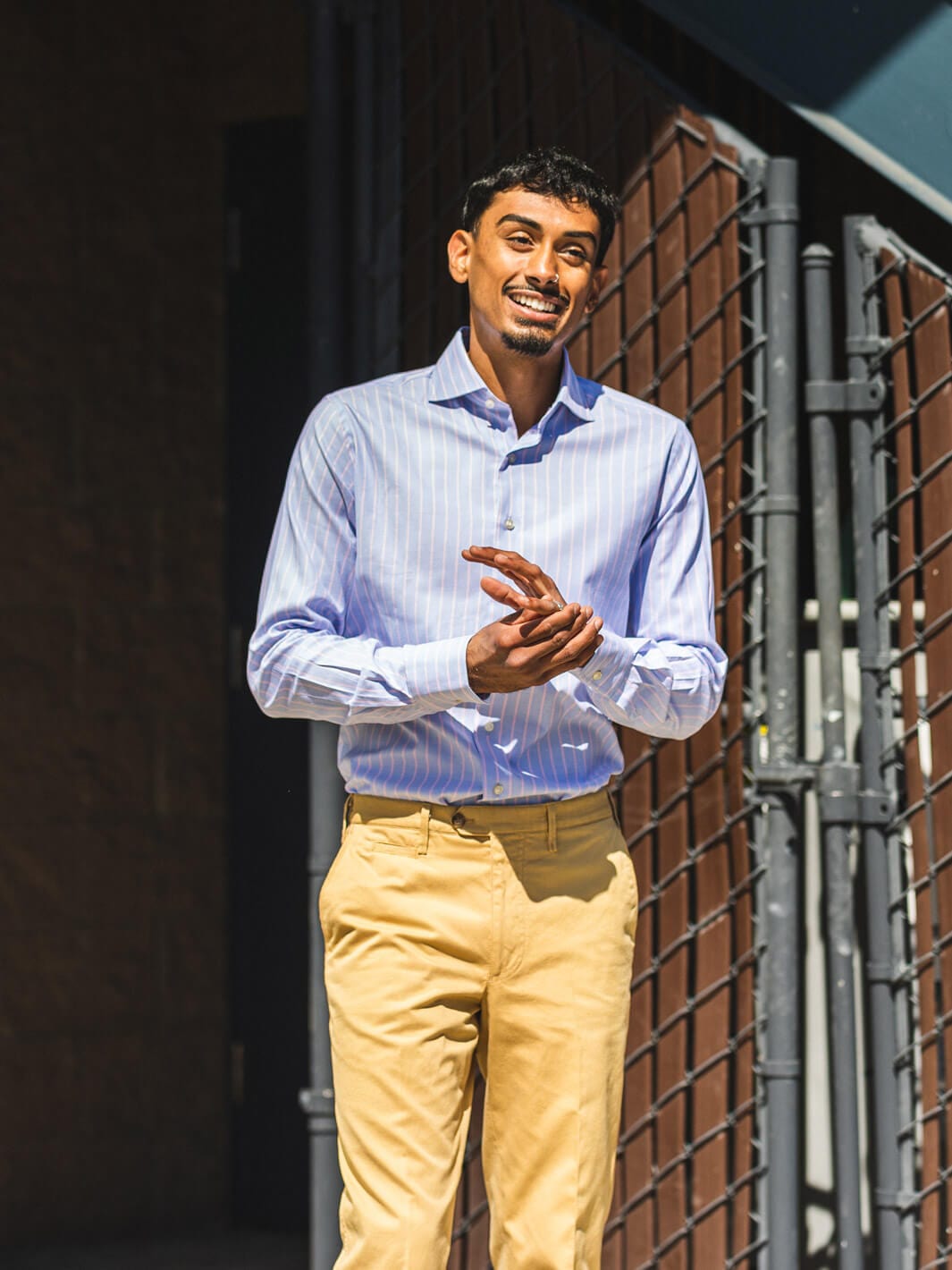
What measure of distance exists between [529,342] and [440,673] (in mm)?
568

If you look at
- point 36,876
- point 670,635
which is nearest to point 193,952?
point 36,876

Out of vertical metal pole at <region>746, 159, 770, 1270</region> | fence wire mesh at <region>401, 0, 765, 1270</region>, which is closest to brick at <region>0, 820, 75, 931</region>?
fence wire mesh at <region>401, 0, 765, 1270</region>

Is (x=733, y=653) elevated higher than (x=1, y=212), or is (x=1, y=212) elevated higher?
(x=1, y=212)

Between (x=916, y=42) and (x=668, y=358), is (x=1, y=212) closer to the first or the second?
(x=668, y=358)

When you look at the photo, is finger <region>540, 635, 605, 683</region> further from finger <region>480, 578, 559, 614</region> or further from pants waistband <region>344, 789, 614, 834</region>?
pants waistband <region>344, 789, 614, 834</region>

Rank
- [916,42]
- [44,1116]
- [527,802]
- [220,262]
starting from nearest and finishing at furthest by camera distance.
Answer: [527,802], [916,42], [44,1116], [220,262]

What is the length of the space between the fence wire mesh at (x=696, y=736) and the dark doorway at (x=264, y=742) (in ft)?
3.87

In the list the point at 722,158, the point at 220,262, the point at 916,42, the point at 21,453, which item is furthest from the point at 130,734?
the point at 916,42

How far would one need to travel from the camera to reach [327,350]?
370cm

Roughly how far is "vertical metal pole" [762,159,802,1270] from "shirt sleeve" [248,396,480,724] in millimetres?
1170

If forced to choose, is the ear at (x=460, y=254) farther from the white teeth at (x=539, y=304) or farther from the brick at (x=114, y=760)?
the brick at (x=114, y=760)

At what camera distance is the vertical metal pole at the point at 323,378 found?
11.7 ft

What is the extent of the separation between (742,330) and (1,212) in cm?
226

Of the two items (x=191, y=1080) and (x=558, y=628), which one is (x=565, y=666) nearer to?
(x=558, y=628)
